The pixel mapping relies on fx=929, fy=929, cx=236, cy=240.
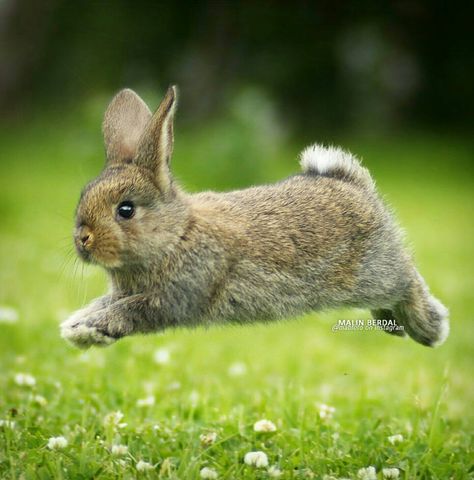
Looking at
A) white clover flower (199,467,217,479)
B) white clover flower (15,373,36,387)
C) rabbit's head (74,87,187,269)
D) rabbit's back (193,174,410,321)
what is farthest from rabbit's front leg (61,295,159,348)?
white clover flower (15,373,36,387)

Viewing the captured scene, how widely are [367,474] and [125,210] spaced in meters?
1.67

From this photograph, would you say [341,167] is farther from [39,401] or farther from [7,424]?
[39,401]

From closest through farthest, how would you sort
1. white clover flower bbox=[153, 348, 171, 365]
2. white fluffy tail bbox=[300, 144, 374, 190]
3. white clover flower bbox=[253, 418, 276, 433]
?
white fluffy tail bbox=[300, 144, 374, 190], white clover flower bbox=[253, 418, 276, 433], white clover flower bbox=[153, 348, 171, 365]

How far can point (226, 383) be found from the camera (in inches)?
264

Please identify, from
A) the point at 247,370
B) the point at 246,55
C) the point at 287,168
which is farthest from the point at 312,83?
the point at 247,370

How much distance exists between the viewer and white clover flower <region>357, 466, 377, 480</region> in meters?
4.26

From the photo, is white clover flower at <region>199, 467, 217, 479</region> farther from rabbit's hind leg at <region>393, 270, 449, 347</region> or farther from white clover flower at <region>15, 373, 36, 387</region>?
white clover flower at <region>15, 373, 36, 387</region>

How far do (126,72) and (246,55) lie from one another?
9.81ft

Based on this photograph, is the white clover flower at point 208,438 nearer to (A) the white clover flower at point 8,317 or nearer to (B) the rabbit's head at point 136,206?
(B) the rabbit's head at point 136,206

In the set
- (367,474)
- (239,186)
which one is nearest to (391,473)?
(367,474)

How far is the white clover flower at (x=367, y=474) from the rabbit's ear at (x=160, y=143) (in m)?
1.60

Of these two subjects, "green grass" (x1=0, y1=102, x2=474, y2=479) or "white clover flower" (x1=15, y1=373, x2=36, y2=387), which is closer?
"green grass" (x1=0, y1=102, x2=474, y2=479)

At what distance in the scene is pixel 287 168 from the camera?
15.9m

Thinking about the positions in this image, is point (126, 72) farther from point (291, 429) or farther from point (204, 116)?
point (291, 429)
